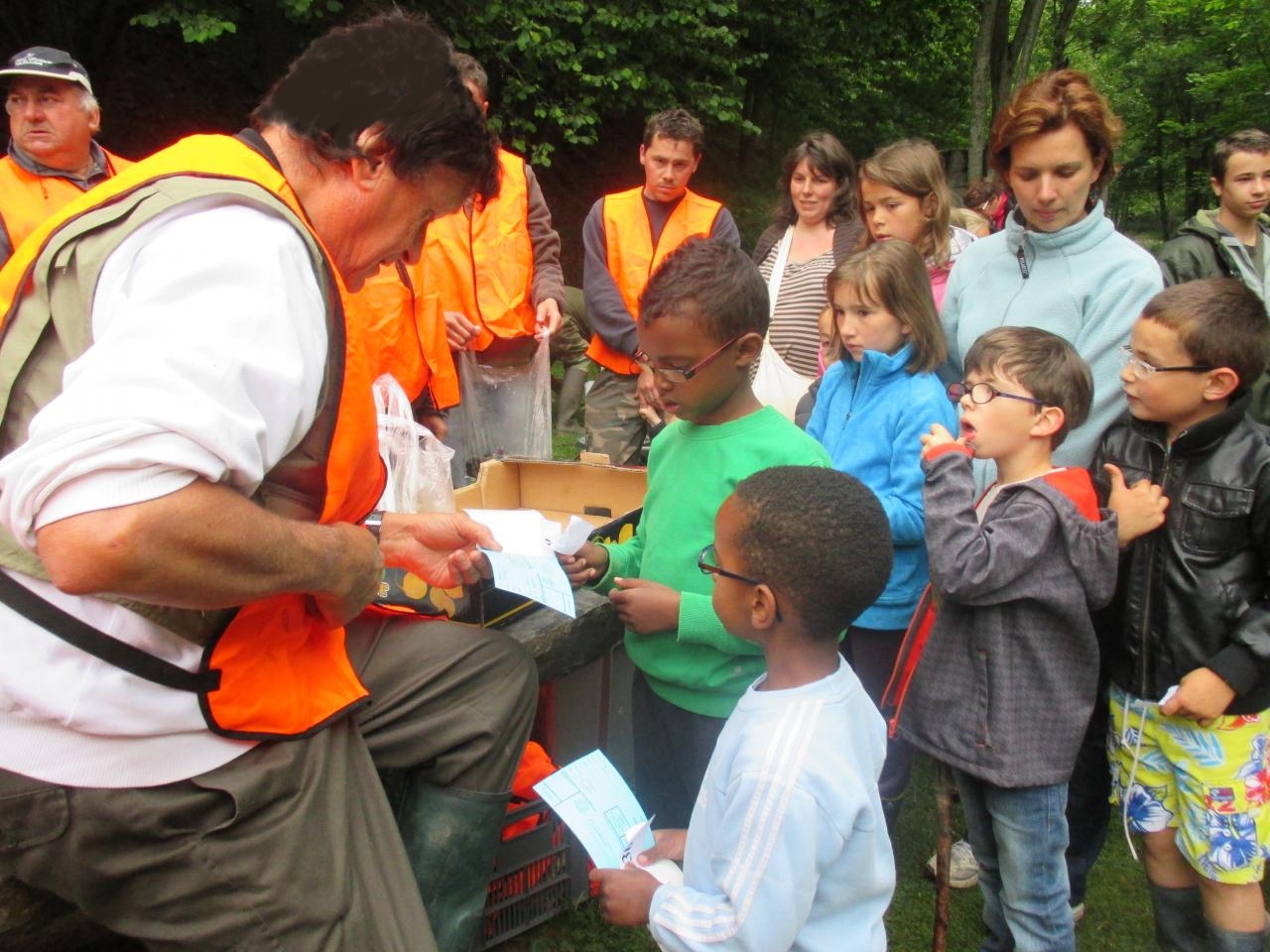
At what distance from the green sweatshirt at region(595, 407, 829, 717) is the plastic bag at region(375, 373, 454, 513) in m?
0.89

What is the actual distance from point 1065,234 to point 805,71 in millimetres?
13187

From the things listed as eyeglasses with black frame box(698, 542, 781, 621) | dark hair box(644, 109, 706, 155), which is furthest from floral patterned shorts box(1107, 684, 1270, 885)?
dark hair box(644, 109, 706, 155)

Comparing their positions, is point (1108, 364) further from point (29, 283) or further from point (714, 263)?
point (29, 283)

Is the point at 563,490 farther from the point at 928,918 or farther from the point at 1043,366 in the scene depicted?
the point at 928,918

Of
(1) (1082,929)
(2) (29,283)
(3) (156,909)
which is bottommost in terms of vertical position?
(1) (1082,929)

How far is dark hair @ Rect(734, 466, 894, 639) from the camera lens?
1.83 m

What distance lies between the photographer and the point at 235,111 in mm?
10977

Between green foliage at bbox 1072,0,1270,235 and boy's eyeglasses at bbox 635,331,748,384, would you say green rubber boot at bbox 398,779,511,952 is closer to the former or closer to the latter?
boy's eyeglasses at bbox 635,331,748,384

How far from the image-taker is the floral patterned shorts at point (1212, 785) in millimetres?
2533

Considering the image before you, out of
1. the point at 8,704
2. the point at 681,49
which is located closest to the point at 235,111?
the point at 681,49

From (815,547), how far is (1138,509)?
114 centimetres

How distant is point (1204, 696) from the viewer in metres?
2.47

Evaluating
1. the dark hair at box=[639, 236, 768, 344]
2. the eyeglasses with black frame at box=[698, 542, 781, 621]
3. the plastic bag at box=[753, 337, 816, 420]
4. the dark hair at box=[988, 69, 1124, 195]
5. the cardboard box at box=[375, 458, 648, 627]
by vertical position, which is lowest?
the cardboard box at box=[375, 458, 648, 627]

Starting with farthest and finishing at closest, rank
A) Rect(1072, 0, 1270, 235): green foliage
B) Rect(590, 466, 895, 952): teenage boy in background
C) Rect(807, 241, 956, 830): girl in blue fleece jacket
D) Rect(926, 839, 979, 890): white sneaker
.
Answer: Rect(1072, 0, 1270, 235): green foliage
Rect(926, 839, 979, 890): white sneaker
Rect(807, 241, 956, 830): girl in blue fleece jacket
Rect(590, 466, 895, 952): teenage boy in background
